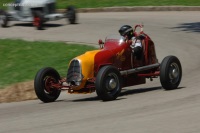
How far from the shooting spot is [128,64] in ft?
41.3

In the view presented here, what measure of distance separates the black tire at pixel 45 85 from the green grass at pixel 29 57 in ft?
6.76

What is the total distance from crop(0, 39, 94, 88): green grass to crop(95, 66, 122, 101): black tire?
11.4 feet

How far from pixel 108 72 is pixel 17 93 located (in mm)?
3063

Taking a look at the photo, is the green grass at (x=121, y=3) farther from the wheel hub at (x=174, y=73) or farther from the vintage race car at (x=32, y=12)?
the wheel hub at (x=174, y=73)

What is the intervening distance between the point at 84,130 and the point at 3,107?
3875 mm

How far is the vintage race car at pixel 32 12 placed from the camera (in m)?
26.6

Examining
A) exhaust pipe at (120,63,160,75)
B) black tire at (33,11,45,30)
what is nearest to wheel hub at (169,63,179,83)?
exhaust pipe at (120,63,160,75)

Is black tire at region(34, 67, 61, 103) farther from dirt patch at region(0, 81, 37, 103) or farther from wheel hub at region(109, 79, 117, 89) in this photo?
wheel hub at region(109, 79, 117, 89)

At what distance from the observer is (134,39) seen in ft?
42.4

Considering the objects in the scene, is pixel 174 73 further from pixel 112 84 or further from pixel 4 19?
pixel 4 19

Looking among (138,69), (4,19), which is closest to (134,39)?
(138,69)

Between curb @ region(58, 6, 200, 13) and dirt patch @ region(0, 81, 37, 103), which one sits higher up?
curb @ region(58, 6, 200, 13)

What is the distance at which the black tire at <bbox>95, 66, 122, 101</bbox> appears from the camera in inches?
438

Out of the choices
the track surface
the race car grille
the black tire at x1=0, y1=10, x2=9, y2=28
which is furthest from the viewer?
the black tire at x1=0, y1=10, x2=9, y2=28
